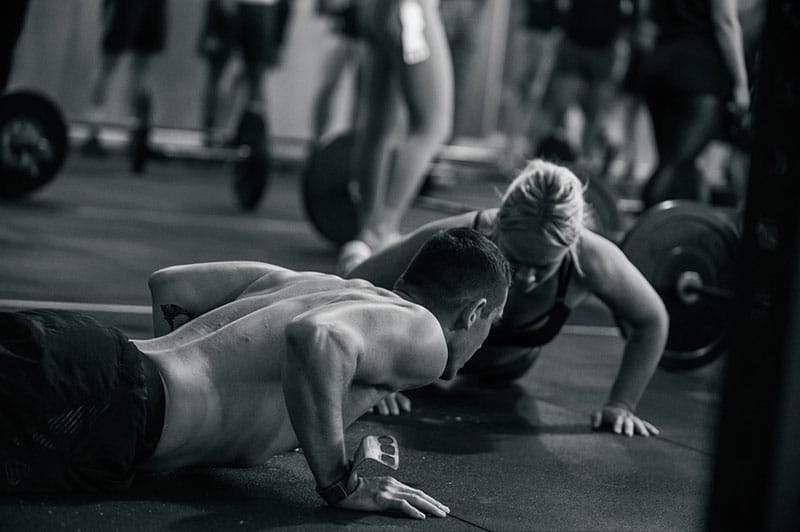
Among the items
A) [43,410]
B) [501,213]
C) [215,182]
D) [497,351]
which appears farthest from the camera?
[215,182]

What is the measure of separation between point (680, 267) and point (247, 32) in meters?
2.98

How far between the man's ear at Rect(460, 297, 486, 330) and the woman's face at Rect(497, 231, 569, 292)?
0.45m

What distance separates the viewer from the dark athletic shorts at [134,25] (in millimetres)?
6031

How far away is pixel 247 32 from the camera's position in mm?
5461

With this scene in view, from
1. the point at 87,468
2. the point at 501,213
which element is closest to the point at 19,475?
the point at 87,468

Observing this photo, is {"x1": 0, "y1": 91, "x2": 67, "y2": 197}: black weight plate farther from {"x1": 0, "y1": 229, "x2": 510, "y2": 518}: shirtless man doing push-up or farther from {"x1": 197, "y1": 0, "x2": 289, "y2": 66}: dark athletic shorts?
{"x1": 0, "y1": 229, "x2": 510, "y2": 518}: shirtless man doing push-up

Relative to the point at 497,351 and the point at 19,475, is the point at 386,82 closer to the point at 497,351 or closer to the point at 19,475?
the point at 497,351

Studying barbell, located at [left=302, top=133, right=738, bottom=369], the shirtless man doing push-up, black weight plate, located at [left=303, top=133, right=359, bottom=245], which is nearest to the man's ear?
the shirtless man doing push-up

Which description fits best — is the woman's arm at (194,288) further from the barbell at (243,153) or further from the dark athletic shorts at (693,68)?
the barbell at (243,153)

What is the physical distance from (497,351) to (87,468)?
1.16m

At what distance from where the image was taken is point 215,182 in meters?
7.27

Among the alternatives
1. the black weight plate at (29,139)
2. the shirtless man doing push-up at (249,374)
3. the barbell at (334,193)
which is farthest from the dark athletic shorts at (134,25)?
the shirtless man doing push-up at (249,374)

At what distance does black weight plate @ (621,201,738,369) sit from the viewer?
3.07 metres

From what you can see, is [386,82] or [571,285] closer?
[571,285]
